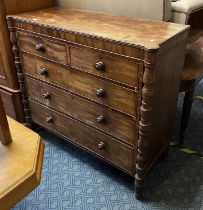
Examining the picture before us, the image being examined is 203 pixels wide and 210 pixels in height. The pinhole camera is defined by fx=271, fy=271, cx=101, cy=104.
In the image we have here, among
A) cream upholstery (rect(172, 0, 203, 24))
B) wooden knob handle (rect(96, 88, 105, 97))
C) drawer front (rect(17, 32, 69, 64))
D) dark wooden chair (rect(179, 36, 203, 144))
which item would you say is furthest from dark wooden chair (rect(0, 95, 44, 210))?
cream upholstery (rect(172, 0, 203, 24))

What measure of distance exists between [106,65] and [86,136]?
19.8 inches

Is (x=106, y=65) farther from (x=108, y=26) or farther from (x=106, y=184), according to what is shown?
(x=106, y=184)

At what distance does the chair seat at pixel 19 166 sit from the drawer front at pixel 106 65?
0.47 metres

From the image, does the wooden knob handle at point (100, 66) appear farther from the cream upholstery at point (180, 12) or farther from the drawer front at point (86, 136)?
the cream upholstery at point (180, 12)

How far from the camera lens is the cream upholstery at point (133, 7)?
1.51 m

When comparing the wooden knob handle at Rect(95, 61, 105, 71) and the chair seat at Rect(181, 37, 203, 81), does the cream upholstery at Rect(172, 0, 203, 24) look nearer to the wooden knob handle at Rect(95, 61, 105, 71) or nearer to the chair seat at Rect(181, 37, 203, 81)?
the chair seat at Rect(181, 37, 203, 81)

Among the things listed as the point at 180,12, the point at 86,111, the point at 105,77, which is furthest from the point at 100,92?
the point at 180,12

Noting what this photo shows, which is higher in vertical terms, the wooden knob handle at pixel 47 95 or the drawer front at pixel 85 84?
the drawer front at pixel 85 84

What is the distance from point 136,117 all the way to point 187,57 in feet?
2.40

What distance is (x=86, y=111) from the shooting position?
4.89 ft

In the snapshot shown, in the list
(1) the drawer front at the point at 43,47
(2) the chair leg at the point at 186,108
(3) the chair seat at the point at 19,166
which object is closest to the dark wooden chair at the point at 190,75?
(2) the chair leg at the point at 186,108

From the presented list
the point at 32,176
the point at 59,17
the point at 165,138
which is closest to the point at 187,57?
the point at 165,138

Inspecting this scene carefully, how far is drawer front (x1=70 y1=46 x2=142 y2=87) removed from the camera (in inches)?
45.9

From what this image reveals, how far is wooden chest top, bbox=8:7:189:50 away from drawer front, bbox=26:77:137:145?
37 cm
